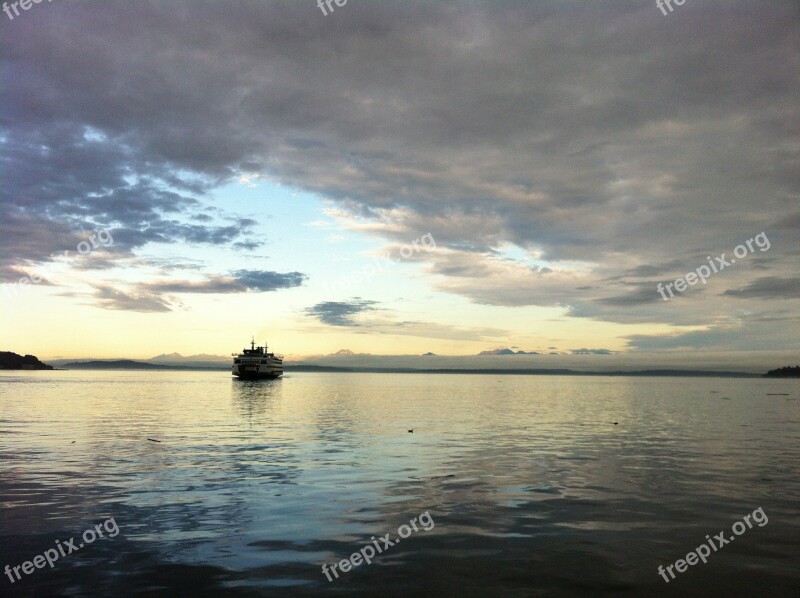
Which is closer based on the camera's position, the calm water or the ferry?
the calm water

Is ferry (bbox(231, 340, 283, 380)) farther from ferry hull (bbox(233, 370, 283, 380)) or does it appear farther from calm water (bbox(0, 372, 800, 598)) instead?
calm water (bbox(0, 372, 800, 598))

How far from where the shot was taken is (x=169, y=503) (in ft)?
59.0

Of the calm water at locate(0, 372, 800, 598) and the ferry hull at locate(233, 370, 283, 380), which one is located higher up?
the ferry hull at locate(233, 370, 283, 380)

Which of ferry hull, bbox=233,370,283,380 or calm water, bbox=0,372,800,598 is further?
ferry hull, bbox=233,370,283,380

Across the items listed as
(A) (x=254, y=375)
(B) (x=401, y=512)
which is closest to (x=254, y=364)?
(A) (x=254, y=375)

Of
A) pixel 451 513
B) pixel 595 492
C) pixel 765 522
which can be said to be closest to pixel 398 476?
pixel 451 513

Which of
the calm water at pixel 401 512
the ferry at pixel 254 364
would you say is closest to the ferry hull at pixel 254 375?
the ferry at pixel 254 364

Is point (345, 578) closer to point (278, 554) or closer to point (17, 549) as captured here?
point (278, 554)

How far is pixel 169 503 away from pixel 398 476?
9236mm

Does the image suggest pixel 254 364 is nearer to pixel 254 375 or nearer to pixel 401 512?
pixel 254 375

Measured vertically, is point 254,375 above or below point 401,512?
above

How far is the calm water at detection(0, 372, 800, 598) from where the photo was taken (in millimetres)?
11680

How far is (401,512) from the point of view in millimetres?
17266

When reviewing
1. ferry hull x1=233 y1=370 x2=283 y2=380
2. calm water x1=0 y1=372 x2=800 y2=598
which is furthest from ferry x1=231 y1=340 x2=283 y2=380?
calm water x1=0 y1=372 x2=800 y2=598
